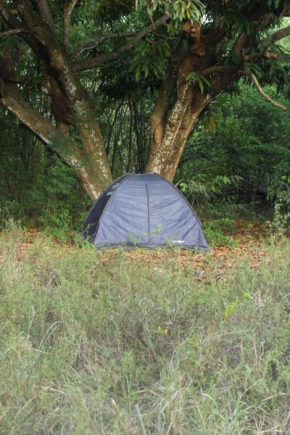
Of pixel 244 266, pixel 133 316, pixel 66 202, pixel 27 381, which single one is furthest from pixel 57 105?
pixel 27 381

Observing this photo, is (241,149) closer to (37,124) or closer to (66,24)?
(66,24)

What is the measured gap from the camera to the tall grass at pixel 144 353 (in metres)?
2.79

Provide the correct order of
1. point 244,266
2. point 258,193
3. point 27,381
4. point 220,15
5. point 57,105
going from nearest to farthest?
1. point 27,381
2. point 244,266
3. point 220,15
4. point 57,105
5. point 258,193

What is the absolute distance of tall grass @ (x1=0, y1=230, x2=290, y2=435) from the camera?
9.15ft

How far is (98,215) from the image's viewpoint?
9070 millimetres

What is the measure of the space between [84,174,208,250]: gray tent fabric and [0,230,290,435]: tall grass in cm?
321

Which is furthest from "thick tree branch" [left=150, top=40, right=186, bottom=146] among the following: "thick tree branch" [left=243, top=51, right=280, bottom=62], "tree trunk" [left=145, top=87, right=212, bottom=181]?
"thick tree branch" [left=243, top=51, right=280, bottom=62]

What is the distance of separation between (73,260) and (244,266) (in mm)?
1501

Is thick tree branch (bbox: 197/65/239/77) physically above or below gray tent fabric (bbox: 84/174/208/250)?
above

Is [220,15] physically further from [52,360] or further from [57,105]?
[52,360]

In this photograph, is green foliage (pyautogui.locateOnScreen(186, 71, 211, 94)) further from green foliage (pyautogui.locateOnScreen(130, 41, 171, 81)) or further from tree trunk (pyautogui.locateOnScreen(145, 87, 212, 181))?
tree trunk (pyautogui.locateOnScreen(145, 87, 212, 181))

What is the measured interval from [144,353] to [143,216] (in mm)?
5287

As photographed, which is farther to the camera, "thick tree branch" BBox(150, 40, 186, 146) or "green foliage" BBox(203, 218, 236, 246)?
"thick tree branch" BBox(150, 40, 186, 146)

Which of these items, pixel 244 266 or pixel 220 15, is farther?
pixel 220 15
